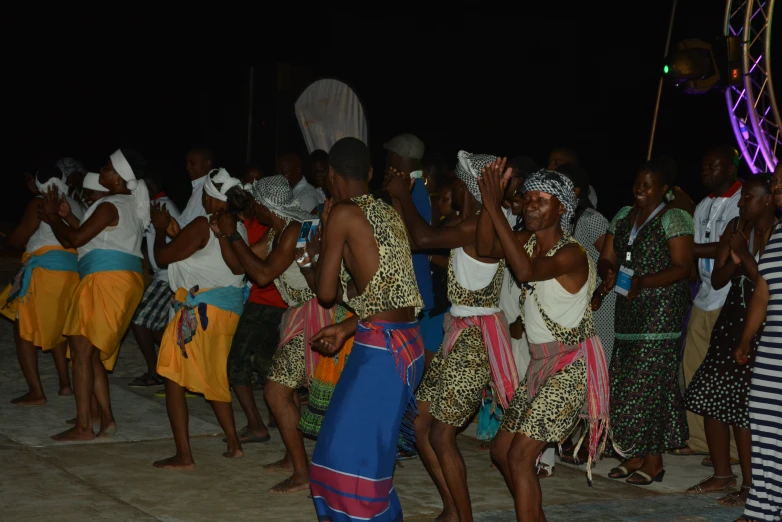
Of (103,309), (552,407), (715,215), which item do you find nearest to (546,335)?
(552,407)

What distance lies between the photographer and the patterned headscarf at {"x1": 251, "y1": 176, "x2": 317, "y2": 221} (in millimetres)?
5789

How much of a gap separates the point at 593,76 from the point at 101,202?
945 centimetres

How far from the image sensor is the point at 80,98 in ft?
50.3

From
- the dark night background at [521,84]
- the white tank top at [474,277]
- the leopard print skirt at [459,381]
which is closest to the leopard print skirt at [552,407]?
the leopard print skirt at [459,381]

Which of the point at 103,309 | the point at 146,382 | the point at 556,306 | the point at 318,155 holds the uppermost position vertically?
the point at 318,155

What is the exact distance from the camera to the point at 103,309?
20.8 feet

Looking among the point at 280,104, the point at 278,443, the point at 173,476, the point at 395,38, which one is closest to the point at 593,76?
the point at 395,38

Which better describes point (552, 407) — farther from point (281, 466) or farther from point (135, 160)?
point (135, 160)

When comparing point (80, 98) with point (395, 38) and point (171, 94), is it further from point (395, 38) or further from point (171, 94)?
point (395, 38)

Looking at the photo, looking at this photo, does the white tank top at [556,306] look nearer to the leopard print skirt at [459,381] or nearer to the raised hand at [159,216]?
the leopard print skirt at [459,381]

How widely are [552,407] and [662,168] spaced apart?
2.23 m

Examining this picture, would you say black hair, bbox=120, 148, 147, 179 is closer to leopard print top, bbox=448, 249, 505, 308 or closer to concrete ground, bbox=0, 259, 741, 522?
concrete ground, bbox=0, 259, 741, 522

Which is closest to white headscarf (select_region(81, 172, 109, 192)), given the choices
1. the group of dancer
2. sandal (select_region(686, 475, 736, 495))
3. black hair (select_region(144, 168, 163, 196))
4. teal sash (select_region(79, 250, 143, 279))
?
the group of dancer

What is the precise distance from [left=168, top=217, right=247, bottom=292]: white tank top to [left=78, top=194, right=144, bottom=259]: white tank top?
25.5 inches
